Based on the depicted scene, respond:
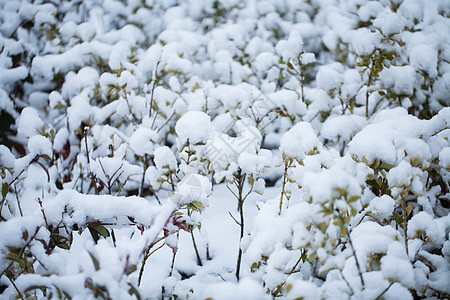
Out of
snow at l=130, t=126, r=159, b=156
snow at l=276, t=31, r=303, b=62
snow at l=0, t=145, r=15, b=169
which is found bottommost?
snow at l=130, t=126, r=159, b=156

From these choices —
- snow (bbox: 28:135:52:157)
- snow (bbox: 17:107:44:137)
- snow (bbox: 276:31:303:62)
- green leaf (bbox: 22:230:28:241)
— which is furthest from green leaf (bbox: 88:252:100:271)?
snow (bbox: 276:31:303:62)

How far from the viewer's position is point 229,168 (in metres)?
1.12

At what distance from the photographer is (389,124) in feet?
3.74

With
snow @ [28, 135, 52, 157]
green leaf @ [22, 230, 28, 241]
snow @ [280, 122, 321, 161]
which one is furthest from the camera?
snow @ [28, 135, 52, 157]

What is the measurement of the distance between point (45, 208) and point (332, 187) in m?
0.88

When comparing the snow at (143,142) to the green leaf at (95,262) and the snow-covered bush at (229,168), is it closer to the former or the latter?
the snow-covered bush at (229,168)

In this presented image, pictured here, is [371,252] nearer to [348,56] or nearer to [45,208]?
[45,208]

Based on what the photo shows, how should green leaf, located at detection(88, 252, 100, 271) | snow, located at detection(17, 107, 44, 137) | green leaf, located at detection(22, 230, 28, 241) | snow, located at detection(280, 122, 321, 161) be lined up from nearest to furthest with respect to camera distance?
green leaf, located at detection(88, 252, 100, 271) < green leaf, located at detection(22, 230, 28, 241) < snow, located at detection(280, 122, 321, 161) < snow, located at detection(17, 107, 44, 137)

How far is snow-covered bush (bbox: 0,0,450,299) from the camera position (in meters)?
0.81

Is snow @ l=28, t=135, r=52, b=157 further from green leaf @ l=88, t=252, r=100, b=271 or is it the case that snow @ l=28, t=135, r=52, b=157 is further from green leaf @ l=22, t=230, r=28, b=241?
green leaf @ l=88, t=252, r=100, b=271

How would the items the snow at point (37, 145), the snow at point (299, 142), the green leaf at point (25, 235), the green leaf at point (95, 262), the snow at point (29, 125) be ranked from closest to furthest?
the green leaf at point (95, 262)
the green leaf at point (25, 235)
the snow at point (299, 142)
the snow at point (37, 145)
the snow at point (29, 125)

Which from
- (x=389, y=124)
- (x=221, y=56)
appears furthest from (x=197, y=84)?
(x=389, y=124)

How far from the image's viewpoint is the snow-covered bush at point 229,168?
0.81 metres

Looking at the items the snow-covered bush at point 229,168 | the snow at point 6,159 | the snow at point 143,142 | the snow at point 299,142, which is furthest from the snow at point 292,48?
the snow at point 6,159
